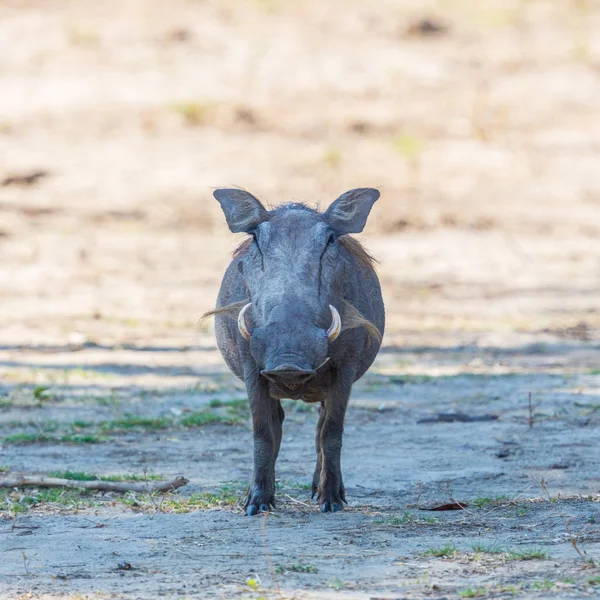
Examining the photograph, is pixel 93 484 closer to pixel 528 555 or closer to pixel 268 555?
pixel 268 555

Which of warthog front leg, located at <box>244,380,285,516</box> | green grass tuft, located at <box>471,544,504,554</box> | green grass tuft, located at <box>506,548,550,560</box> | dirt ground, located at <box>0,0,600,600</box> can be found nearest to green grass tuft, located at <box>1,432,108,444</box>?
dirt ground, located at <box>0,0,600,600</box>

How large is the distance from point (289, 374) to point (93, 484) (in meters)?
1.60

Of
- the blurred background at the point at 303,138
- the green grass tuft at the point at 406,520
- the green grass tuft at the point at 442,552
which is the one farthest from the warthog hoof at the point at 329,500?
the blurred background at the point at 303,138

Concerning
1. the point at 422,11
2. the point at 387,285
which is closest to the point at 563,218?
the point at 387,285

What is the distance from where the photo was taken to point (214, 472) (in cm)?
726

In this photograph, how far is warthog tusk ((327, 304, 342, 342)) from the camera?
5801 millimetres

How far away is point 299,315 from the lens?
5.71 metres

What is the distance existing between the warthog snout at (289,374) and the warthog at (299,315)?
1 centimetres

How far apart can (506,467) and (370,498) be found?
3.41ft

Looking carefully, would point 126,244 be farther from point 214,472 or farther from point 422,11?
point 214,472

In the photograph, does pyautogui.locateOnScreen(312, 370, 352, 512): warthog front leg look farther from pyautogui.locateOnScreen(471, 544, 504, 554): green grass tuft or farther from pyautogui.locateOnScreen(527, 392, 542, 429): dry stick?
pyautogui.locateOnScreen(527, 392, 542, 429): dry stick

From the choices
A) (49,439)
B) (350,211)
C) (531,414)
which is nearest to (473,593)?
(350,211)

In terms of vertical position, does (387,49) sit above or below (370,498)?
above

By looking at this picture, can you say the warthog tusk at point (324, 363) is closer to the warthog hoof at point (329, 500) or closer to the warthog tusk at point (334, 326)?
the warthog tusk at point (334, 326)
